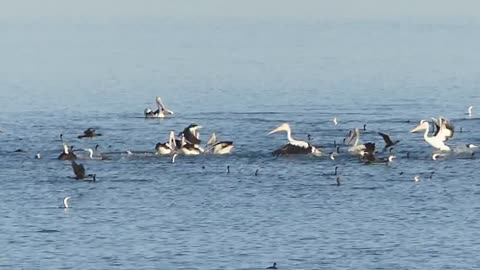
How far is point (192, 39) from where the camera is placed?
368 ft

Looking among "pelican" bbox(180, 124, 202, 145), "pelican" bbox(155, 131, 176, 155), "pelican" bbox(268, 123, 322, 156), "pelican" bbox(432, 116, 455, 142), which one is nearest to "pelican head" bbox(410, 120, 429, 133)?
"pelican" bbox(432, 116, 455, 142)

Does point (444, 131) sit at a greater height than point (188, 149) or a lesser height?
greater

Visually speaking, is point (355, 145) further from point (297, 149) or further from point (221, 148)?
point (221, 148)

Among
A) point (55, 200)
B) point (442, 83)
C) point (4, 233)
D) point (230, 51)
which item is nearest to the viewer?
point (4, 233)

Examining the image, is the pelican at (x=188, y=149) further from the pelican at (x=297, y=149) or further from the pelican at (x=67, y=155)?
the pelican at (x=67, y=155)

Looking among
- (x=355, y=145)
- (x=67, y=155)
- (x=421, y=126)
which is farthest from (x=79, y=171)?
(x=421, y=126)

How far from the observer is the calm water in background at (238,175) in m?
30.2

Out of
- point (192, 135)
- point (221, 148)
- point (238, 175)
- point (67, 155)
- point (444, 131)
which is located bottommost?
point (238, 175)

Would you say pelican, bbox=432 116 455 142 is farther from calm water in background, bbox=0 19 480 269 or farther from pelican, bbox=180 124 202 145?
pelican, bbox=180 124 202 145

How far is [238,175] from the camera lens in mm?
39125

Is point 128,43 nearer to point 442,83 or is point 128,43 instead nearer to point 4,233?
point 442,83

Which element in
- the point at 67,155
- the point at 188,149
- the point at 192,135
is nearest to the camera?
the point at 67,155

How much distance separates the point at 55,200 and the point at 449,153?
11512mm

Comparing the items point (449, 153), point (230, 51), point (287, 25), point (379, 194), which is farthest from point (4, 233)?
point (287, 25)
